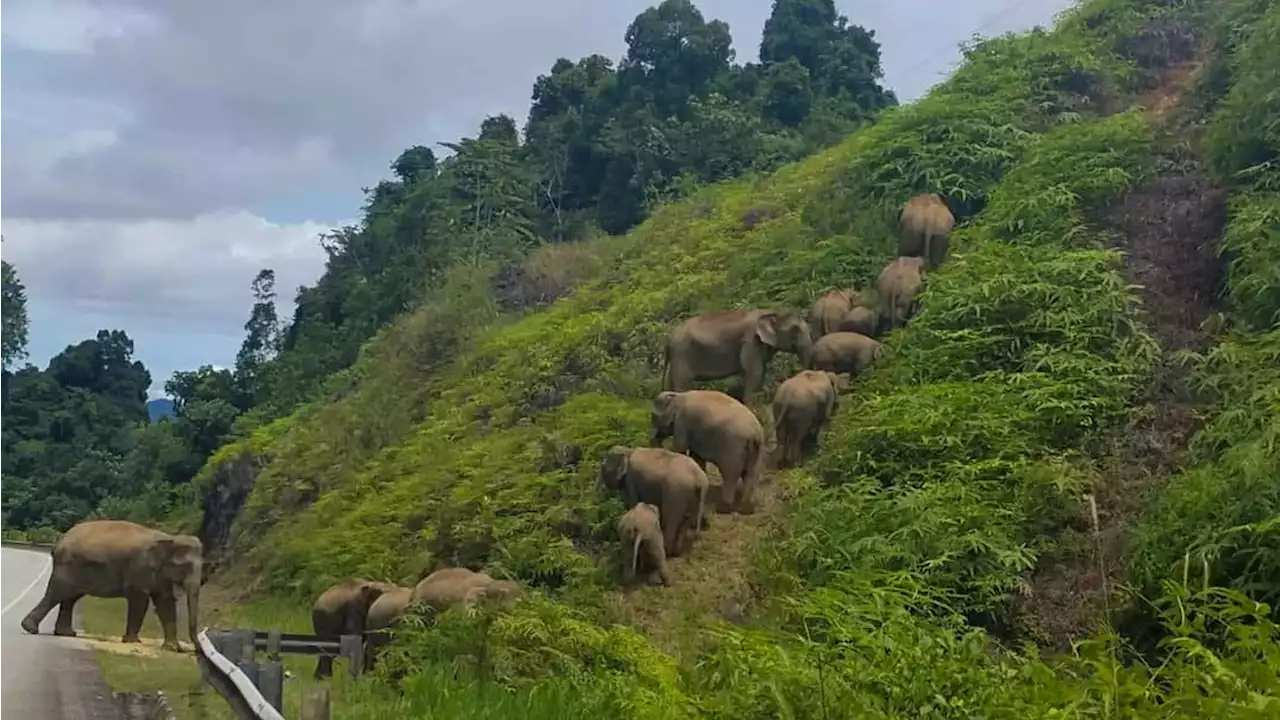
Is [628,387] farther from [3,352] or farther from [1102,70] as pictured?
[3,352]

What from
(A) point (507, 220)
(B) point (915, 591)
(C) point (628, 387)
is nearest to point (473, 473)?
(C) point (628, 387)

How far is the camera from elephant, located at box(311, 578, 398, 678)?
581 inches

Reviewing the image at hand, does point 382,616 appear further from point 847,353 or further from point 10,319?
point 10,319

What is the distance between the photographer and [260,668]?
827cm

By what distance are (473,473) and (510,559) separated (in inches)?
141

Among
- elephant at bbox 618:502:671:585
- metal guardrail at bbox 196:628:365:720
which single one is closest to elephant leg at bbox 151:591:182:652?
metal guardrail at bbox 196:628:365:720

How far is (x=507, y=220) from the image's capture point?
121 ft

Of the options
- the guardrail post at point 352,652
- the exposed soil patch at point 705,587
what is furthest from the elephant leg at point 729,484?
the guardrail post at point 352,652

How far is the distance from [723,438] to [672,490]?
87 cm

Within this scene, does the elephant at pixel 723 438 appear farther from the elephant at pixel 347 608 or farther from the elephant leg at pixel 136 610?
the elephant leg at pixel 136 610

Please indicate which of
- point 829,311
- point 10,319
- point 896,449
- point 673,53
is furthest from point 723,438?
point 10,319

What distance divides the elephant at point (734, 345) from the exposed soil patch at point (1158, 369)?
143 inches

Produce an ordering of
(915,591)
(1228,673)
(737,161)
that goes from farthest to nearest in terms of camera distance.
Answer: (737,161) < (915,591) < (1228,673)

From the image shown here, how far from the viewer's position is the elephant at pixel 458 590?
1201 cm
